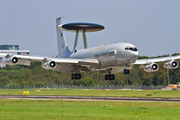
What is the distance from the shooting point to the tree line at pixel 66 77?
7231cm

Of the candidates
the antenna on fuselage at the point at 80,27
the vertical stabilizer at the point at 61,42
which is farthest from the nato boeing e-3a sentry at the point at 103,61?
the antenna on fuselage at the point at 80,27

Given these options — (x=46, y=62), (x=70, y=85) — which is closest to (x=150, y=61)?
(x=46, y=62)

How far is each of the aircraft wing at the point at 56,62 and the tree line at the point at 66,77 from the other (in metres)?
6.74

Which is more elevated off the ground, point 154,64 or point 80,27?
point 80,27

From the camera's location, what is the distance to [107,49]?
59188mm

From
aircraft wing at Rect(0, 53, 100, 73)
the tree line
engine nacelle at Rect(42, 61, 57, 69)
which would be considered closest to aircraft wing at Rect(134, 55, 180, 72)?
the tree line

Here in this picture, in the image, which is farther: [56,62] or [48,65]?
[56,62]

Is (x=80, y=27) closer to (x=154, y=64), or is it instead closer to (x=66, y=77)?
(x=66, y=77)

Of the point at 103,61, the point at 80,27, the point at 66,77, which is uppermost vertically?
the point at 80,27

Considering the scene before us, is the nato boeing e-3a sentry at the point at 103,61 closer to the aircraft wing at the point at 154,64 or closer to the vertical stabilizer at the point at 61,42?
the aircraft wing at the point at 154,64

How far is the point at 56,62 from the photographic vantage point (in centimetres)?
6194

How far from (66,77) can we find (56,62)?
135ft

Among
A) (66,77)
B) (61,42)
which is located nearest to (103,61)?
(61,42)

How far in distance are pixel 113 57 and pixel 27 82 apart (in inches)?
1567
